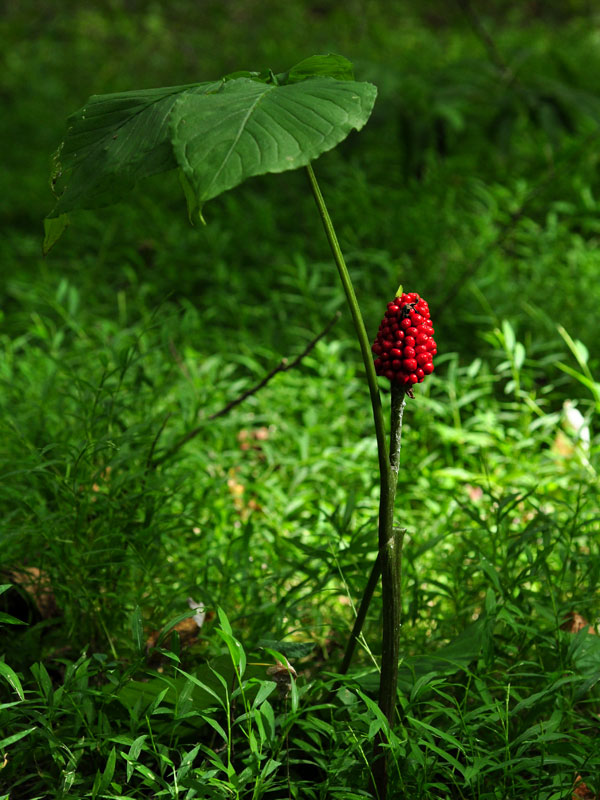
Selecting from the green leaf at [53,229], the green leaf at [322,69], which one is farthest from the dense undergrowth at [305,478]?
the green leaf at [322,69]

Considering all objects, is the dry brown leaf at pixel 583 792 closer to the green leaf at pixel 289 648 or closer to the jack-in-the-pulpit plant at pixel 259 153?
the jack-in-the-pulpit plant at pixel 259 153

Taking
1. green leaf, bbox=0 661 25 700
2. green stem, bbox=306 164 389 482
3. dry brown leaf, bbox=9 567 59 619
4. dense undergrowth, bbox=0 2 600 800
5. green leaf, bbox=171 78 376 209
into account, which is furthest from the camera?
dry brown leaf, bbox=9 567 59 619

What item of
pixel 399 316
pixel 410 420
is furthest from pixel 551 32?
pixel 399 316

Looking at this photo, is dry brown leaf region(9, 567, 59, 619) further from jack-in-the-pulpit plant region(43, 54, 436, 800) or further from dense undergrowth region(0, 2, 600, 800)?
jack-in-the-pulpit plant region(43, 54, 436, 800)

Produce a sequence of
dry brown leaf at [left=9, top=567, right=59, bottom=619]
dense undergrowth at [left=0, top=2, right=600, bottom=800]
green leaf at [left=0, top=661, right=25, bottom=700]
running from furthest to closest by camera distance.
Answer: dry brown leaf at [left=9, top=567, right=59, bottom=619]
dense undergrowth at [left=0, top=2, right=600, bottom=800]
green leaf at [left=0, top=661, right=25, bottom=700]

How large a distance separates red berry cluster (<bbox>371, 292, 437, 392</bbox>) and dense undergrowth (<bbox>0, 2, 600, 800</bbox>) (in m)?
0.42

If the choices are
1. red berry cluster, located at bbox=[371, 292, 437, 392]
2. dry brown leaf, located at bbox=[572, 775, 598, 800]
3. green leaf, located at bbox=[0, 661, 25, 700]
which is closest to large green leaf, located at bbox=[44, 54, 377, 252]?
red berry cluster, located at bbox=[371, 292, 437, 392]

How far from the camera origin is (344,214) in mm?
3562

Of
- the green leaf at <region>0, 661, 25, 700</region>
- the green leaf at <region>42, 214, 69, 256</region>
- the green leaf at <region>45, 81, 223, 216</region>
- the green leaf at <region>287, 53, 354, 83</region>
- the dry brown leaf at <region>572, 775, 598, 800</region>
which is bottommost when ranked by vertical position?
the dry brown leaf at <region>572, 775, 598, 800</region>

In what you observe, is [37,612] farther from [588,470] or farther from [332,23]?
[332,23]

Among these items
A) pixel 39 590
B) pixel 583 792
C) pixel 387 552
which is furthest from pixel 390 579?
pixel 39 590

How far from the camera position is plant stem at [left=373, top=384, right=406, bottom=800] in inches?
43.3

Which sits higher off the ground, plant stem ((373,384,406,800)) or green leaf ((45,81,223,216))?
green leaf ((45,81,223,216))

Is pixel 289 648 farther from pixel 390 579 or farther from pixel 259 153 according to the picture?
pixel 259 153
